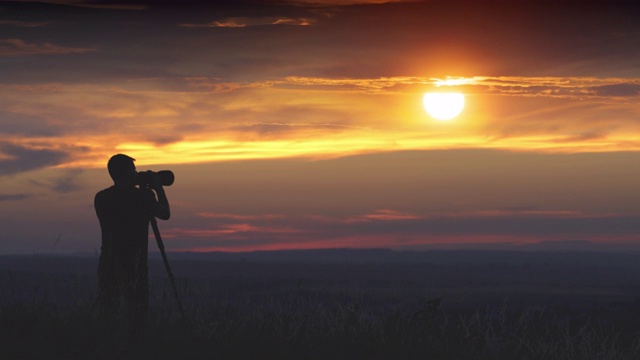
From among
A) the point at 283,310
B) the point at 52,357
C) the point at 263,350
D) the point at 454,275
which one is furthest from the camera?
the point at 454,275

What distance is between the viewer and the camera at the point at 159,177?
1044cm

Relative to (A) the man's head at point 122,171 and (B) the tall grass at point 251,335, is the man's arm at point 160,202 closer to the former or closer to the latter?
(A) the man's head at point 122,171

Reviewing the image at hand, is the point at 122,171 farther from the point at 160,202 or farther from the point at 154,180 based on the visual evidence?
the point at 160,202

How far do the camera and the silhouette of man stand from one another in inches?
1.4

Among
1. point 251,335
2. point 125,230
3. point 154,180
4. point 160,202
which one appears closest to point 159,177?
point 154,180

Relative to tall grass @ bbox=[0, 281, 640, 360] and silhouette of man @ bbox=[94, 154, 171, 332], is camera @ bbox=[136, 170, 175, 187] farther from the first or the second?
tall grass @ bbox=[0, 281, 640, 360]

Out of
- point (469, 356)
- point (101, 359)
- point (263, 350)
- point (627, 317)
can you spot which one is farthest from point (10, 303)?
point (627, 317)

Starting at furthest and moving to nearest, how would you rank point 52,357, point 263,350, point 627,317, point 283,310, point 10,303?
point 627,317 → point 283,310 → point 10,303 → point 263,350 → point 52,357

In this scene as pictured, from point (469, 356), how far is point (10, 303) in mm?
4393

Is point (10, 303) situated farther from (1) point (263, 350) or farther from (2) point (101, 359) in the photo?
(1) point (263, 350)

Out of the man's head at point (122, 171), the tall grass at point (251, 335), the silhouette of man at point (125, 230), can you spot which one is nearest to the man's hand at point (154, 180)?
the silhouette of man at point (125, 230)

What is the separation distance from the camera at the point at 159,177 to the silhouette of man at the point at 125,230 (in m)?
0.03

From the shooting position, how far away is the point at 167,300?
1058 cm

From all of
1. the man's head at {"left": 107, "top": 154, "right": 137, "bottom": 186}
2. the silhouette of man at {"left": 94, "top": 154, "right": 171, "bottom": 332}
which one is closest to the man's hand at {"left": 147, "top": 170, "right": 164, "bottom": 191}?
the silhouette of man at {"left": 94, "top": 154, "right": 171, "bottom": 332}
